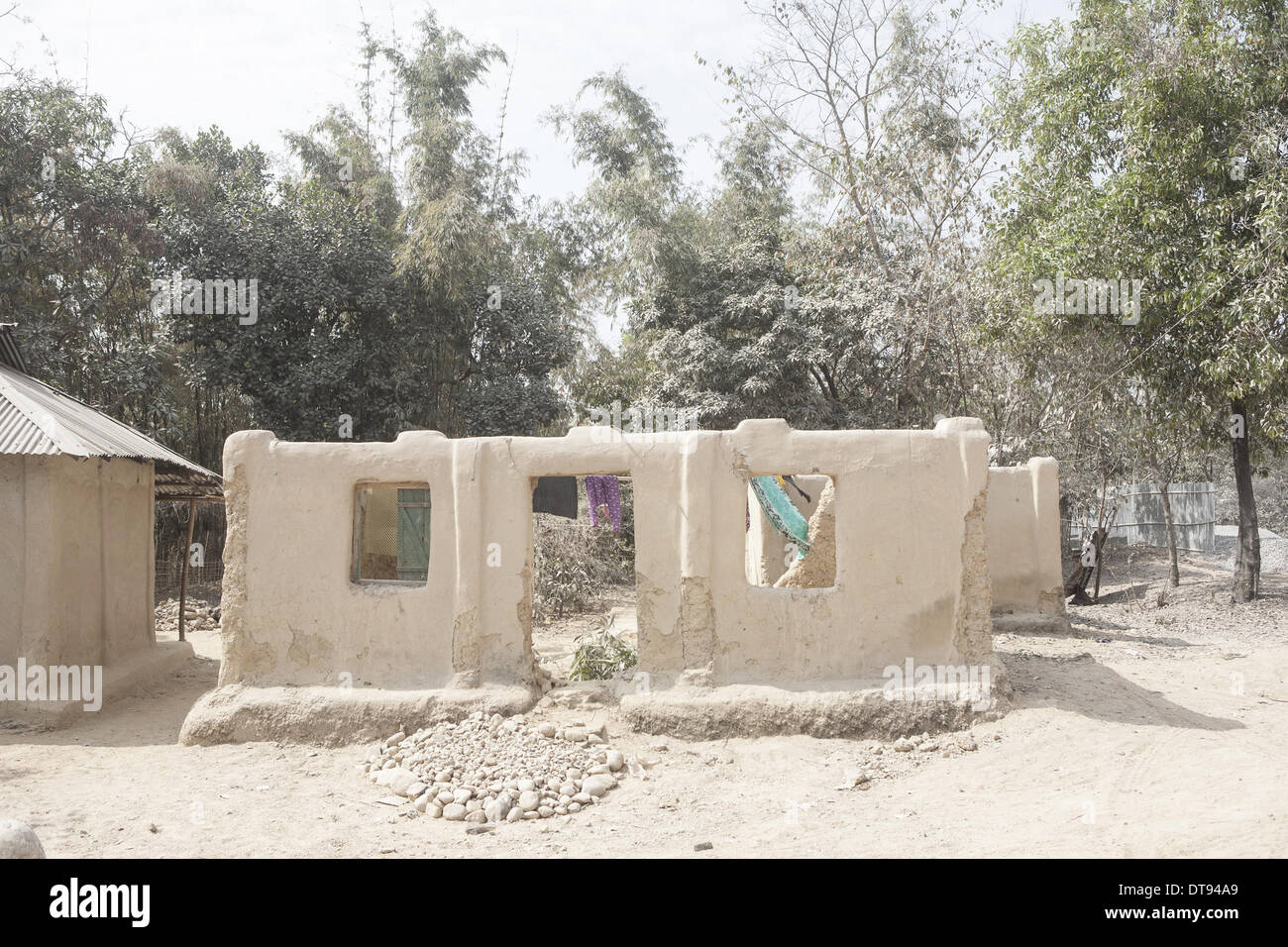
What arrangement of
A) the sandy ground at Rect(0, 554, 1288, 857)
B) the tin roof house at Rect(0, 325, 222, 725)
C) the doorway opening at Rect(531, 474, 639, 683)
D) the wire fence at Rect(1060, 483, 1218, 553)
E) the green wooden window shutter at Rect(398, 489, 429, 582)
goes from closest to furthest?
the sandy ground at Rect(0, 554, 1288, 857), the tin roof house at Rect(0, 325, 222, 725), the doorway opening at Rect(531, 474, 639, 683), the green wooden window shutter at Rect(398, 489, 429, 582), the wire fence at Rect(1060, 483, 1218, 553)

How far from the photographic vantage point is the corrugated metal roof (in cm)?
841

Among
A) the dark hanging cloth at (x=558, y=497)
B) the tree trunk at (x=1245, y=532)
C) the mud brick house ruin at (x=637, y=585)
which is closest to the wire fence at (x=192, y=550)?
the dark hanging cloth at (x=558, y=497)

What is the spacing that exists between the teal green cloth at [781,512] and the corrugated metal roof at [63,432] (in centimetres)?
639

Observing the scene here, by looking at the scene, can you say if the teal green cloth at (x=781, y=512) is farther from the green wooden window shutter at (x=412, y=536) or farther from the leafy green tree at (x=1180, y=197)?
the green wooden window shutter at (x=412, y=536)

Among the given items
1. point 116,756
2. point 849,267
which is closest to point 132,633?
point 116,756

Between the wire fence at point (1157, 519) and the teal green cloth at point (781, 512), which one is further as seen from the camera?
the wire fence at point (1157, 519)

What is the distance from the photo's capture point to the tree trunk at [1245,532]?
13.4 m

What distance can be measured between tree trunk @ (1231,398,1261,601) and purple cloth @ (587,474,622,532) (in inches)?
402

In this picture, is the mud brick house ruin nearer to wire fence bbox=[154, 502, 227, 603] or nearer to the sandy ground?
the sandy ground

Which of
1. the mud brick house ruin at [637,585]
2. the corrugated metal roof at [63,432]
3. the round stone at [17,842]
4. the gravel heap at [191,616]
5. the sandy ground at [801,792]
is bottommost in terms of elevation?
the sandy ground at [801,792]

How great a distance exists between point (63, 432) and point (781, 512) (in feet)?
22.9

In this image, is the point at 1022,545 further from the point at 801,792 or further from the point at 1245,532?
the point at 801,792

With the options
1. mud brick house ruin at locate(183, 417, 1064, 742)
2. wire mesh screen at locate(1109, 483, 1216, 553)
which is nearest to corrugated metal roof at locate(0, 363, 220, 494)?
mud brick house ruin at locate(183, 417, 1064, 742)
